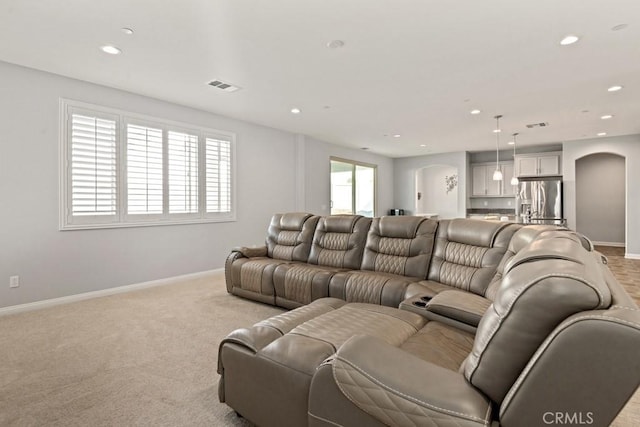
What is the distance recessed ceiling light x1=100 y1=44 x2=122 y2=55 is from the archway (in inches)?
336

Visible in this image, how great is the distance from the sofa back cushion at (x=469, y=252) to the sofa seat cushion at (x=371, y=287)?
0.29m

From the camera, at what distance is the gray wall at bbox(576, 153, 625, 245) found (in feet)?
28.0

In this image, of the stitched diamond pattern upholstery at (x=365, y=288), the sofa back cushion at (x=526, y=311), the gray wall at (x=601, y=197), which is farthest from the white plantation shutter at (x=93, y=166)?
the gray wall at (x=601, y=197)

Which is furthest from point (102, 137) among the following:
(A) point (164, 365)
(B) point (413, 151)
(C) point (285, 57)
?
(B) point (413, 151)

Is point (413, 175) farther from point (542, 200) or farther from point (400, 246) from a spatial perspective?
point (400, 246)

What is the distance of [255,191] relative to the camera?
6234 mm

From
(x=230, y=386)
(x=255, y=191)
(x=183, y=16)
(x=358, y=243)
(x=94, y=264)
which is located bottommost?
(x=230, y=386)

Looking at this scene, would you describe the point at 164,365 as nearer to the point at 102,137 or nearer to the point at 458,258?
the point at 458,258

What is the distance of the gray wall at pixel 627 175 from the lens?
6.95 metres

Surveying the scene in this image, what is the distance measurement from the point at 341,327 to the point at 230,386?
2.14 ft

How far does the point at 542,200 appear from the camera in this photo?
772 centimetres

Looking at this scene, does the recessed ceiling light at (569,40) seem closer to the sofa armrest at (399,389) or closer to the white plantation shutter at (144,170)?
the sofa armrest at (399,389)

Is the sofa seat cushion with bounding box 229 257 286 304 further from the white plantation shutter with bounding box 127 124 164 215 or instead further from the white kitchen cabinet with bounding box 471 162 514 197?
the white kitchen cabinet with bounding box 471 162 514 197

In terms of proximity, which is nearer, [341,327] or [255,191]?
[341,327]
